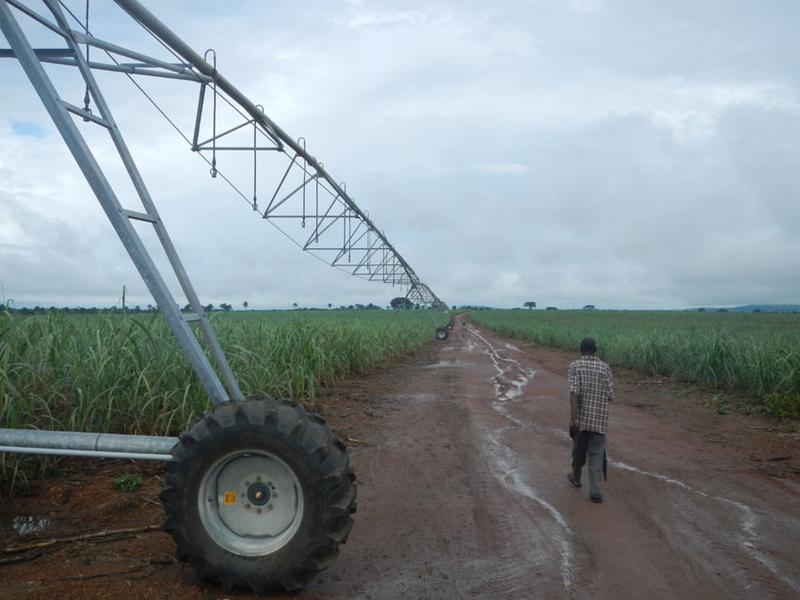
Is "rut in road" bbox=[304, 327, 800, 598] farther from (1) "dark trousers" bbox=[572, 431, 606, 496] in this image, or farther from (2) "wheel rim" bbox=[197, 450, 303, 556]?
(2) "wheel rim" bbox=[197, 450, 303, 556]

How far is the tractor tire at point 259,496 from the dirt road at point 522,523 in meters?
0.31

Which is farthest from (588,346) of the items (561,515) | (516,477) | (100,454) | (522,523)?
(100,454)

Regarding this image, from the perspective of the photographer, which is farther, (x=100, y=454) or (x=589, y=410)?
(x=589, y=410)

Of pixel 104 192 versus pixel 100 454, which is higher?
pixel 104 192

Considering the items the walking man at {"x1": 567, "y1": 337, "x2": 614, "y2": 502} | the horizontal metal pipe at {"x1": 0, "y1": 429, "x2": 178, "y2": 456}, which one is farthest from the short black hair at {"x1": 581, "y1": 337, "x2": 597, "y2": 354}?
the horizontal metal pipe at {"x1": 0, "y1": 429, "x2": 178, "y2": 456}

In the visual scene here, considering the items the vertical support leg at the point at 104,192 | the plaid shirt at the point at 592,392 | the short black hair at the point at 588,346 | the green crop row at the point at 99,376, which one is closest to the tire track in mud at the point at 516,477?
the plaid shirt at the point at 592,392

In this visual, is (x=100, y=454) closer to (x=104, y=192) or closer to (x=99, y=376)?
(x=104, y=192)

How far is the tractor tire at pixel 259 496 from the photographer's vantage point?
354 centimetres

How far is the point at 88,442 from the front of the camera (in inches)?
153

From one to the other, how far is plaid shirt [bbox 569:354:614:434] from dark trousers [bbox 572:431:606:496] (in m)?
0.11

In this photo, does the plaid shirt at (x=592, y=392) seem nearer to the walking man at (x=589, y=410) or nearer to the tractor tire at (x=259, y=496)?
the walking man at (x=589, y=410)

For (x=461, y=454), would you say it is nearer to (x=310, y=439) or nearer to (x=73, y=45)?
(x=310, y=439)

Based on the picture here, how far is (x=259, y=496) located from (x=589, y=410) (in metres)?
3.94

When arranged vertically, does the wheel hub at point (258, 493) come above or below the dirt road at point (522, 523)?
above
